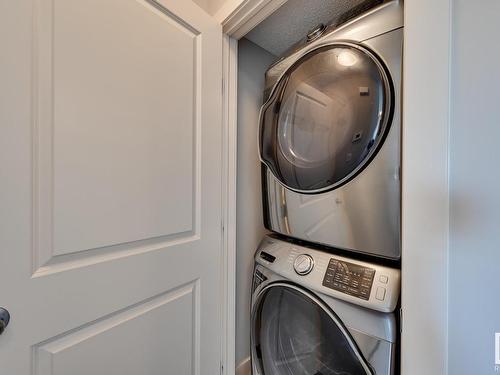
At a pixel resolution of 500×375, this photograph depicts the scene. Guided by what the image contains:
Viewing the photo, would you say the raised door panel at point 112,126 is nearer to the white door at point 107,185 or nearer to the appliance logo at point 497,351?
the white door at point 107,185

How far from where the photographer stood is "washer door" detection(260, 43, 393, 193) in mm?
771

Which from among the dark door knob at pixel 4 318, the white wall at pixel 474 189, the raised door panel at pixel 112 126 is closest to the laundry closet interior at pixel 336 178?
the white wall at pixel 474 189

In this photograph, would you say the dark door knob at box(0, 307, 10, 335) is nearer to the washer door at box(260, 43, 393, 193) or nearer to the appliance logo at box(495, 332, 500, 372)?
the washer door at box(260, 43, 393, 193)

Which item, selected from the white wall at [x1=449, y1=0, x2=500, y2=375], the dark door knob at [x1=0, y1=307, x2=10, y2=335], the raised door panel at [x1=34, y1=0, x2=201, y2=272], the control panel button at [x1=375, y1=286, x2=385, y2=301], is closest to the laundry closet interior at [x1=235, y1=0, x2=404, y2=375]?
the control panel button at [x1=375, y1=286, x2=385, y2=301]

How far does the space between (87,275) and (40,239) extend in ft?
0.56

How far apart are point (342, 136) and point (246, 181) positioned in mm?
728

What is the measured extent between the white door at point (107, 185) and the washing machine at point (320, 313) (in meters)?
0.30

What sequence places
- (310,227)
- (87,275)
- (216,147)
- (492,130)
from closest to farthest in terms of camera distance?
(492,130) → (87,275) → (310,227) → (216,147)

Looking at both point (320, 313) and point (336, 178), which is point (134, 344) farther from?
point (336, 178)

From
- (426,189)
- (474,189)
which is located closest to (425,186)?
(426,189)

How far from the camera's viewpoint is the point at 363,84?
80 cm

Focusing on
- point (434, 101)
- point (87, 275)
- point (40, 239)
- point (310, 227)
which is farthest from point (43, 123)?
point (434, 101)

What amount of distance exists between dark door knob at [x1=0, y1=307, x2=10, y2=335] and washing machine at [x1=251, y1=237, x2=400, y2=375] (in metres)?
0.88

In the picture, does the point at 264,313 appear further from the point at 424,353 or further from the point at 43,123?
the point at 43,123
